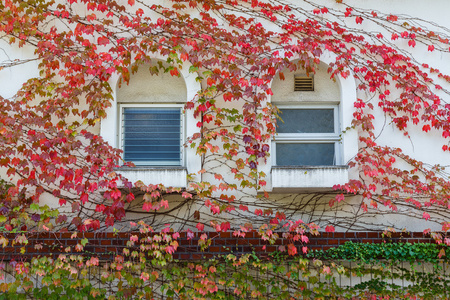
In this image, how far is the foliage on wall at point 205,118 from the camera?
686 cm

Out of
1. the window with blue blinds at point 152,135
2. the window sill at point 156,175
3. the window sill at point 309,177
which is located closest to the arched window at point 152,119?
the window with blue blinds at point 152,135

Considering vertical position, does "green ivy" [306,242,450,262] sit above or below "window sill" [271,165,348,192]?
below

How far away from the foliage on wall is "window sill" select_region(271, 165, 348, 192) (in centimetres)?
18

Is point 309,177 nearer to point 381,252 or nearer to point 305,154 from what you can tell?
point 305,154

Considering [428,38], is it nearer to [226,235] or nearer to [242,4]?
[242,4]

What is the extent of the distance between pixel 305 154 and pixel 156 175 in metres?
2.01

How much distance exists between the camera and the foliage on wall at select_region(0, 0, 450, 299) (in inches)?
270

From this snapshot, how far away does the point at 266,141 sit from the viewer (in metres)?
7.38

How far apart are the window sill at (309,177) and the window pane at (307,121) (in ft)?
2.77

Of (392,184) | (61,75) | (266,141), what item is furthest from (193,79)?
(392,184)

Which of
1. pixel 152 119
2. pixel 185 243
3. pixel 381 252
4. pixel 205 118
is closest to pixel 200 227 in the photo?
pixel 185 243

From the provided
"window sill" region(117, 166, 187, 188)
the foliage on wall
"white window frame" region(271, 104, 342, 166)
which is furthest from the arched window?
"white window frame" region(271, 104, 342, 166)

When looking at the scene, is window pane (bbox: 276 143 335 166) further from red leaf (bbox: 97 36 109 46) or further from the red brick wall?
red leaf (bbox: 97 36 109 46)

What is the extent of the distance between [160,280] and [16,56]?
349cm
